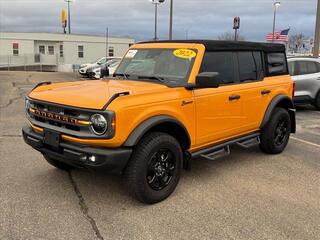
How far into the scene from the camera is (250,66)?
5.97 meters

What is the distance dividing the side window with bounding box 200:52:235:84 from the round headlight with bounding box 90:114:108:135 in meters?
1.69

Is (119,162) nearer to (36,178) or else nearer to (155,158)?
(155,158)

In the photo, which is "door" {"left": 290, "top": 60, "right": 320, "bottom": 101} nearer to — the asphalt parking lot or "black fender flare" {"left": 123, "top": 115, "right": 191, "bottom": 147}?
the asphalt parking lot

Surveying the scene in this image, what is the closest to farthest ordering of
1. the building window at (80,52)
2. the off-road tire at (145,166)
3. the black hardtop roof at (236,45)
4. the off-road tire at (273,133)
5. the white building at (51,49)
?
the off-road tire at (145,166)
the black hardtop roof at (236,45)
the off-road tire at (273,133)
the white building at (51,49)
the building window at (80,52)

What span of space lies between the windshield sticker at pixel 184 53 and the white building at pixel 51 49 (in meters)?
39.1

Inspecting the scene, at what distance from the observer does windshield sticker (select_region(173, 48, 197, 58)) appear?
16.6ft

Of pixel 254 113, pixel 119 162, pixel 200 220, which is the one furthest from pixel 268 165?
pixel 119 162

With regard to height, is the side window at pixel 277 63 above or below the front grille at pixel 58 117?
above

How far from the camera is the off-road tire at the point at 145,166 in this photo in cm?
412

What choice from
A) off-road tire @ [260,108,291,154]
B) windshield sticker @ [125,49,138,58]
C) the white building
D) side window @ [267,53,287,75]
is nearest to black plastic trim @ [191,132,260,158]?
off-road tire @ [260,108,291,154]

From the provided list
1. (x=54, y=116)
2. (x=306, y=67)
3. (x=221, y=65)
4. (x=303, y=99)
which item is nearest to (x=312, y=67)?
(x=306, y=67)

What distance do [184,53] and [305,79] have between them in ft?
23.6

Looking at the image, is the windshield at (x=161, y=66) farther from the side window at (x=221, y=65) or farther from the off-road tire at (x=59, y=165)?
the off-road tire at (x=59, y=165)

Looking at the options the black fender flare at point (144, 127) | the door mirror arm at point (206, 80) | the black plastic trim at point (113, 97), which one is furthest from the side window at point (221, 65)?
the black plastic trim at point (113, 97)
